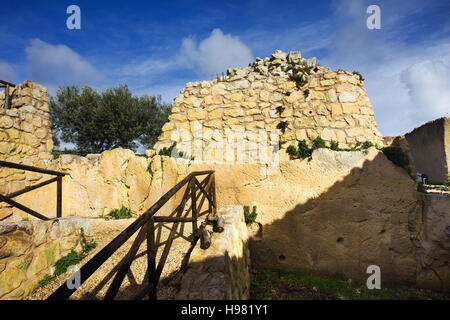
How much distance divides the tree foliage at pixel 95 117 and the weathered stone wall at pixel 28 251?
988 cm

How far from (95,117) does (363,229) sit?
13302 mm

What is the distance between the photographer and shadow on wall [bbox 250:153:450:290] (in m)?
3.85

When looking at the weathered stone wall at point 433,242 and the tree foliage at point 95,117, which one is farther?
the tree foliage at point 95,117

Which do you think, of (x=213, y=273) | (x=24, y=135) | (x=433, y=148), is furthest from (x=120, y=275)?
(x=433, y=148)

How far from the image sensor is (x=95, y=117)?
11.6 metres

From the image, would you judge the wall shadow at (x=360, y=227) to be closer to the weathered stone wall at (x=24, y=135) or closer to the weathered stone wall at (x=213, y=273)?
the weathered stone wall at (x=213, y=273)

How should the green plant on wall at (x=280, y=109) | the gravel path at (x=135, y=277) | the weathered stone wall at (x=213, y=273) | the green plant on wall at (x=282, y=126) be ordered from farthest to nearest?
the green plant on wall at (x=280, y=109), the green plant on wall at (x=282, y=126), the gravel path at (x=135, y=277), the weathered stone wall at (x=213, y=273)

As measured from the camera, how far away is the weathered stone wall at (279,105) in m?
4.47

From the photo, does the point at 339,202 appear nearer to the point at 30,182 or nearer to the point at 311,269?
the point at 311,269

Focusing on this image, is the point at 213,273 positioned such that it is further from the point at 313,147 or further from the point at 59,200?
the point at 59,200

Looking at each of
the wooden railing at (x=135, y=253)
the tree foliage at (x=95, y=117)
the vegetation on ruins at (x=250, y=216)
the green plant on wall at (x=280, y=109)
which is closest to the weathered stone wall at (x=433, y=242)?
the vegetation on ruins at (x=250, y=216)

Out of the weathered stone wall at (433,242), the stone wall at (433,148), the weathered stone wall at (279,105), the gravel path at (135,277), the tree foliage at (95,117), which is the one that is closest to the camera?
the gravel path at (135,277)
